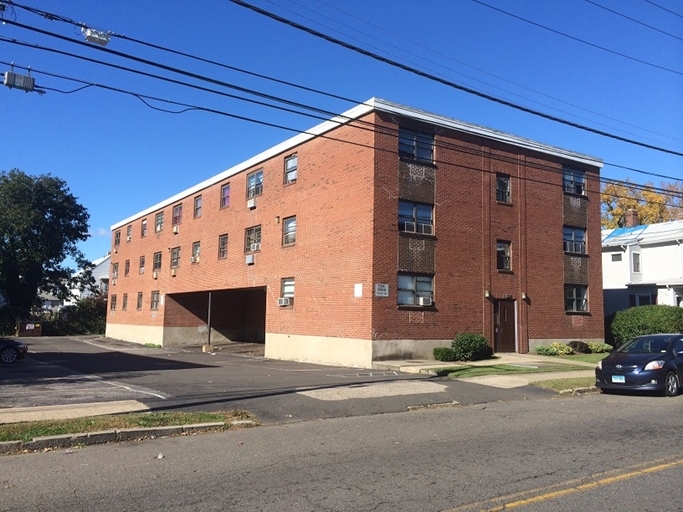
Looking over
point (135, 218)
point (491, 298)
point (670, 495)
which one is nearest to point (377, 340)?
point (491, 298)

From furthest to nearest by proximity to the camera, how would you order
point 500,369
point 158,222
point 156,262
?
point 158,222 < point 156,262 < point 500,369

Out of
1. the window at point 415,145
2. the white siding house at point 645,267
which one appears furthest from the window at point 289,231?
the white siding house at point 645,267

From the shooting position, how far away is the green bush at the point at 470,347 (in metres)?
21.4

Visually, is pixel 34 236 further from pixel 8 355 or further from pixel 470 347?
pixel 470 347

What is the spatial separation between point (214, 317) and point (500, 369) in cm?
2278

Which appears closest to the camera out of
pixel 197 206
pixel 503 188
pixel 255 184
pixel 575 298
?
pixel 503 188

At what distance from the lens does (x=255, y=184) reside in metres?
29.4

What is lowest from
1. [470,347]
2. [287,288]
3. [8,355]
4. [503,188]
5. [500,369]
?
[8,355]

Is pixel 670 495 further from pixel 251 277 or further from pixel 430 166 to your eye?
pixel 251 277

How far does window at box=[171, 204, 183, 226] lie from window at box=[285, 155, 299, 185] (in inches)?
504

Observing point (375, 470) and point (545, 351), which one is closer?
point (375, 470)

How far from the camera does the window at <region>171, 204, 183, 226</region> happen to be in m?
37.3

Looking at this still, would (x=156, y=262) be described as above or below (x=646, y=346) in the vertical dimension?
above

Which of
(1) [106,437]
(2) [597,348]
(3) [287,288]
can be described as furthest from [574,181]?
(1) [106,437]
